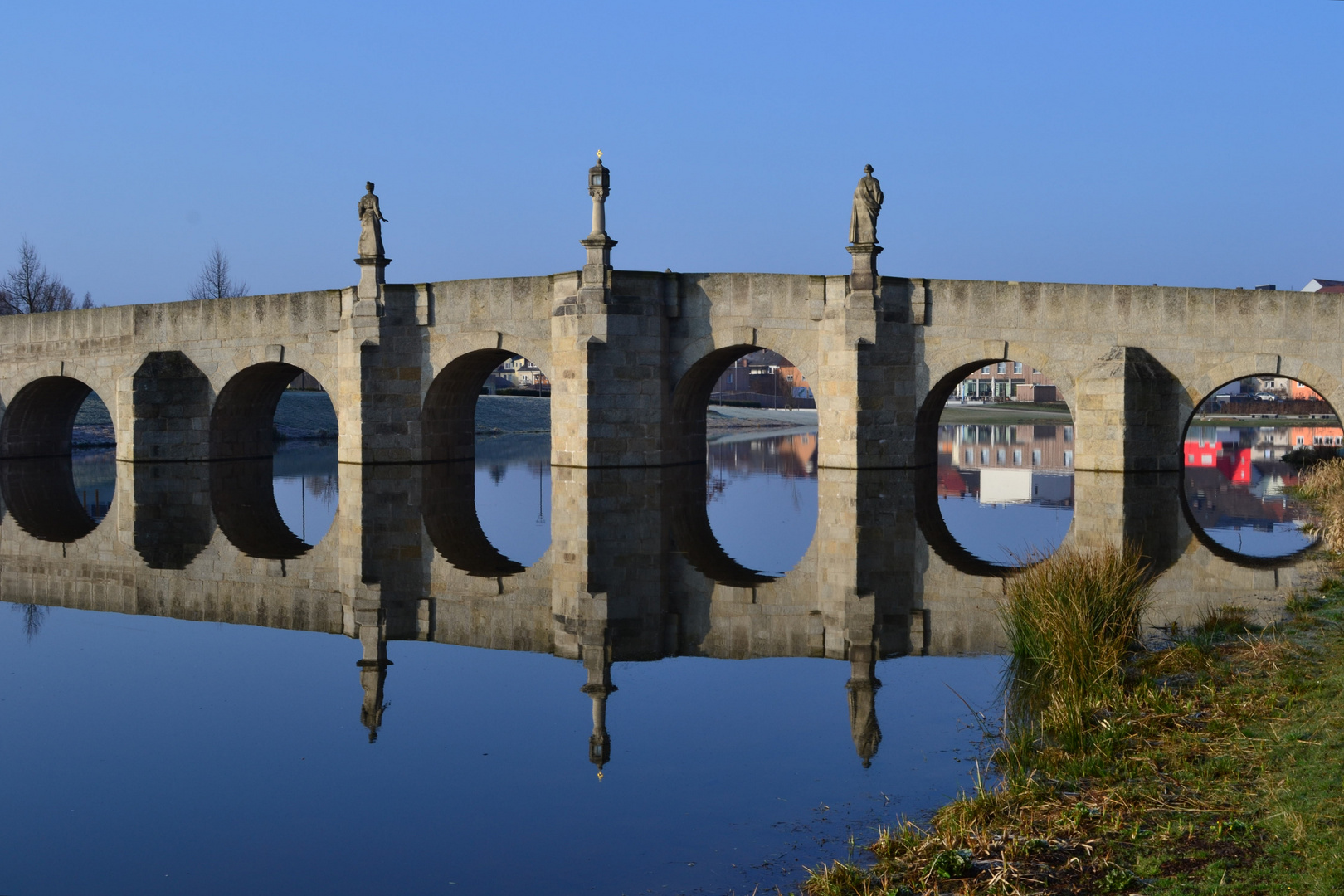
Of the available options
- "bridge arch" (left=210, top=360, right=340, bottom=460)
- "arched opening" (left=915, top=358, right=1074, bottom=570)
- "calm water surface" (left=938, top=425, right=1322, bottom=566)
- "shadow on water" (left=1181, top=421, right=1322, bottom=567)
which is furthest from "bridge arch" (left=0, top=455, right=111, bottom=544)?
"shadow on water" (left=1181, top=421, right=1322, bottom=567)

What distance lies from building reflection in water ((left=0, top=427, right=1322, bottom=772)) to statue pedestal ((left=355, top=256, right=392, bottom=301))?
4930 millimetres

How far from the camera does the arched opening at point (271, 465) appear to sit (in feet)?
58.5

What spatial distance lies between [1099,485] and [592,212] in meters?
10.9

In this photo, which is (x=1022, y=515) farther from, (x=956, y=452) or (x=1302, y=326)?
(x=956, y=452)

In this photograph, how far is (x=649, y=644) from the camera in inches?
387

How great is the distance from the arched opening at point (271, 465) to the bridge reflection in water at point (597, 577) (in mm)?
194

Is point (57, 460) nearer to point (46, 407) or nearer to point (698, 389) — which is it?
point (46, 407)

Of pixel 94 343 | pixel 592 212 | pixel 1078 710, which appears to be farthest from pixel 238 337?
pixel 1078 710

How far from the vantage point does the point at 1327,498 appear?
765 inches

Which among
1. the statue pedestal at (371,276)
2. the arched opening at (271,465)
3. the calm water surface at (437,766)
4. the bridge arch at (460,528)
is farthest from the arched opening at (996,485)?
the statue pedestal at (371,276)

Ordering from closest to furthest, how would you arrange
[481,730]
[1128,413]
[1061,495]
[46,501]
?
[481,730] → [1061,495] → [1128,413] → [46,501]

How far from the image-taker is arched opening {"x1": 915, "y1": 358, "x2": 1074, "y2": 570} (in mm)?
15789

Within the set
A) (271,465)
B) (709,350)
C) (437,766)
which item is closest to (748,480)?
(709,350)

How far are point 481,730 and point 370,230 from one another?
2141 cm
